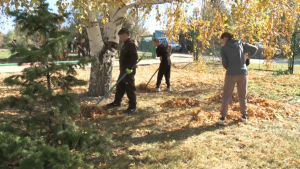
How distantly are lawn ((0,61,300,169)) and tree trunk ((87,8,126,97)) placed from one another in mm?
382

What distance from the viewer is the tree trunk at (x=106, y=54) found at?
20.8ft

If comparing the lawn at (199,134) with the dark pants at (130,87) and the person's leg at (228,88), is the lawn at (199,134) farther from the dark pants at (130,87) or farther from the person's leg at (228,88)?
the person's leg at (228,88)

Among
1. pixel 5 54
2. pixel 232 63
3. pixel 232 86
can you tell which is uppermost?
pixel 5 54

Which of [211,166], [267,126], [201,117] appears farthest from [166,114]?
[211,166]

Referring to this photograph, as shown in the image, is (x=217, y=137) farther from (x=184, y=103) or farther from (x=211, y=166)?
(x=184, y=103)

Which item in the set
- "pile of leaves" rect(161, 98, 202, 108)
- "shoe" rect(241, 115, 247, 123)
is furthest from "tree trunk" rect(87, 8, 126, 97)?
"shoe" rect(241, 115, 247, 123)

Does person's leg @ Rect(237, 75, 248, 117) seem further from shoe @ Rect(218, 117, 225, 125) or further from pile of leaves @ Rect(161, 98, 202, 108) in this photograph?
pile of leaves @ Rect(161, 98, 202, 108)

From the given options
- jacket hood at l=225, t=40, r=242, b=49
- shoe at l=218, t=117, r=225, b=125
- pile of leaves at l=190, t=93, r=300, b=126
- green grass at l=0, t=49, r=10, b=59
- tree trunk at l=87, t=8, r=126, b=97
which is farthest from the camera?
tree trunk at l=87, t=8, r=126, b=97

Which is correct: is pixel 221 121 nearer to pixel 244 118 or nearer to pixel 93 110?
pixel 244 118

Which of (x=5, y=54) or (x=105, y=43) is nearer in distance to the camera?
(x=105, y=43)

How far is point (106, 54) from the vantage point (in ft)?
21.3

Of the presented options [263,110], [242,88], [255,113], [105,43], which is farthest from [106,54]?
[263,110]

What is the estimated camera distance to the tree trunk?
6.33m

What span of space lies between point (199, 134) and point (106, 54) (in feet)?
10.2
